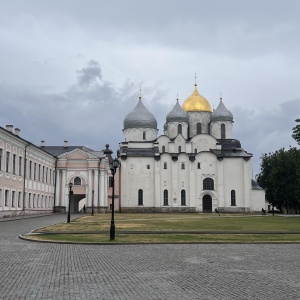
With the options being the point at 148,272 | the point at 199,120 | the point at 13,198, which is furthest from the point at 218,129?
the point at 148,272

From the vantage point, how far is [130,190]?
272ft

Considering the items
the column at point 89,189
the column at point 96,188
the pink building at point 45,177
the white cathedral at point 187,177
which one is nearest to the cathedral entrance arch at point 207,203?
the white cathedral at point 187,177

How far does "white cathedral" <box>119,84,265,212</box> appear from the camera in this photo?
82000 millimetres

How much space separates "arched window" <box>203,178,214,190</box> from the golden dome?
15.4m

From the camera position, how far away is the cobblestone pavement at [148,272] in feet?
32.6

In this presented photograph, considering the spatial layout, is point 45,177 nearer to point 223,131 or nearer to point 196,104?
point 196,104

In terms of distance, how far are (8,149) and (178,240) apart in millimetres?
32629

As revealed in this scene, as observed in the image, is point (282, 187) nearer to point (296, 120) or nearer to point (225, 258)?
point (296, 120)

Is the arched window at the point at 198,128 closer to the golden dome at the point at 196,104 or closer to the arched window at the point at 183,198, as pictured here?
the golden dome at the point at 196,104

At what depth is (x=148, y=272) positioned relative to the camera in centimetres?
1275

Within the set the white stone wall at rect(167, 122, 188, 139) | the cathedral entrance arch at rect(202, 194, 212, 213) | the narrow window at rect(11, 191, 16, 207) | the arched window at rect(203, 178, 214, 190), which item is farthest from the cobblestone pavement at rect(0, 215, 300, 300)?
the white stone wall at rect(167, 122, 188, 139)

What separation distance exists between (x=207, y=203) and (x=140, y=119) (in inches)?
779

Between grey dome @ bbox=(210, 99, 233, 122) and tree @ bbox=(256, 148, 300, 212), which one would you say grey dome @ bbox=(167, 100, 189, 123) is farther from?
tree @ bbox=(256, 148, 300, 212)

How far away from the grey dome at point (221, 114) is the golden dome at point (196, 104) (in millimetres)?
2009
